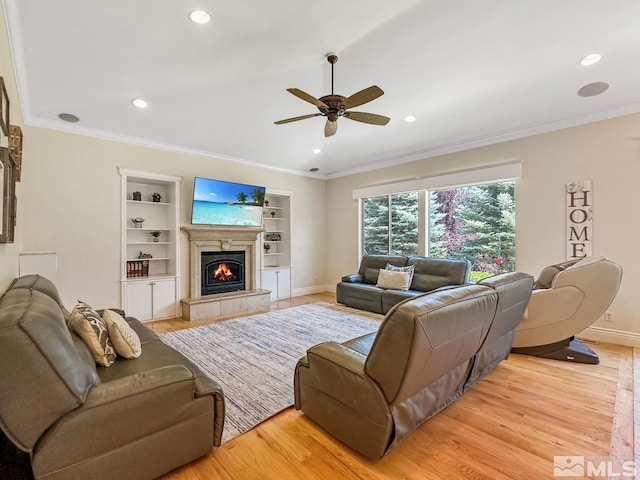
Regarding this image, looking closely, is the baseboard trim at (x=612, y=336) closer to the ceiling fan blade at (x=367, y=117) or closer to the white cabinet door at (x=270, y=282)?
the ceiling fan blade at (x=367, y=117)

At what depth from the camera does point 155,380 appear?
62.4 inches

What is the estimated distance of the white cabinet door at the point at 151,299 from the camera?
4617 millimetres

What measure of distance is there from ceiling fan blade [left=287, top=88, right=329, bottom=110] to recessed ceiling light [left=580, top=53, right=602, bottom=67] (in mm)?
2516

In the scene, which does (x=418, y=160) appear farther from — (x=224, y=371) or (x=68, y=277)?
(x=68, y=277)

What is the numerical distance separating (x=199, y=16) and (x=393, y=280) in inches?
172

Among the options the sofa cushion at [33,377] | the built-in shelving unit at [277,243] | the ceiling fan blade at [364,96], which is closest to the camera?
the sofa cushion at [33,377]

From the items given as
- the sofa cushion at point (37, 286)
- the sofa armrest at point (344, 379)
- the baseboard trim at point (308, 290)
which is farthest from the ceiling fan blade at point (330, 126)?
the baseboard trim at point (308, 290)

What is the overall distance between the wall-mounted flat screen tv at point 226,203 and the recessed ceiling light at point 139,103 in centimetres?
148

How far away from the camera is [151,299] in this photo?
15.7 ft

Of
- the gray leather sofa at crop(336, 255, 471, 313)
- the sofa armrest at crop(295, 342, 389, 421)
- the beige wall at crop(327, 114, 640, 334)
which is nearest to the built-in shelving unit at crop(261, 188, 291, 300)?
the gray leather sofa at crop(336, 255, 471, 313)

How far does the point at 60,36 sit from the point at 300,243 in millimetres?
5078

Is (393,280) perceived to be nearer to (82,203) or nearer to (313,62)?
(313,62)

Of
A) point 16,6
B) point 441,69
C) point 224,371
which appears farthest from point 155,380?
point 441,69

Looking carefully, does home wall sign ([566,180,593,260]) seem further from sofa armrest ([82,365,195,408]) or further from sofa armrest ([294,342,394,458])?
sofa armrest ([82,365,195,408])
